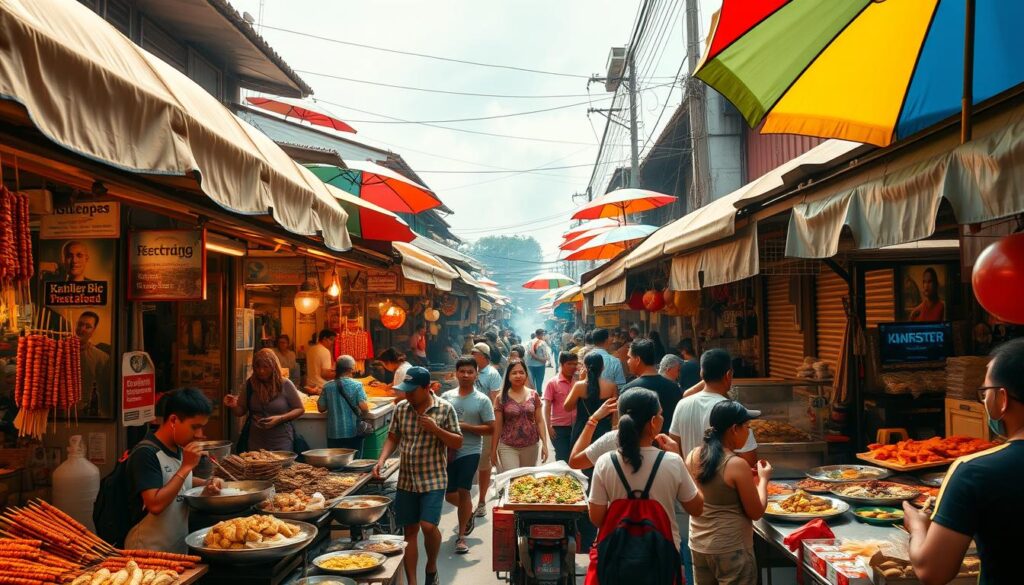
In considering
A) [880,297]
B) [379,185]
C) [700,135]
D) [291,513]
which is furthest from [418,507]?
[700,135]

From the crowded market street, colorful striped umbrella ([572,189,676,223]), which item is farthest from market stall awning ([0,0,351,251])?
colorful striped umbrella ([572,189,676,223])

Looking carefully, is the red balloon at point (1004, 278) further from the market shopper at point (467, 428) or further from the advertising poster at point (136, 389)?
the advertising poster at point (136, 389)

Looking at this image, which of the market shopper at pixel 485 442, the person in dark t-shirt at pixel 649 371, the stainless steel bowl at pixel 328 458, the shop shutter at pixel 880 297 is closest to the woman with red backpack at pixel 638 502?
the person in dark t-shirt at pixel 649 371

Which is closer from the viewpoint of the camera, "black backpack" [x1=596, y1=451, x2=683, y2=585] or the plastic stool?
"black backpack" [x1=596, y1=451, x2=683, y2=585]

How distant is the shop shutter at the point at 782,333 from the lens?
11227 mm

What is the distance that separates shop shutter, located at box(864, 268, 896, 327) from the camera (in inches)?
355

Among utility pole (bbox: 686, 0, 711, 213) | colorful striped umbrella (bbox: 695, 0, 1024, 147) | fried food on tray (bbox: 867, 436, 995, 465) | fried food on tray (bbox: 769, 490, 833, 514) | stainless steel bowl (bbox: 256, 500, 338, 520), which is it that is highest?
utility pole (bbox: 686, 0, 711, 213)

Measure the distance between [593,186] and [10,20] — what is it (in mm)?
65843

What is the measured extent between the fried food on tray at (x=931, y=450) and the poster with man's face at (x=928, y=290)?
2682mm

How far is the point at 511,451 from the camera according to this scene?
875 cm

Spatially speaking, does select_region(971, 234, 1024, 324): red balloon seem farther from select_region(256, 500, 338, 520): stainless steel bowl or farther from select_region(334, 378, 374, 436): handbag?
select_region(334, 378, 374, 436): handbag

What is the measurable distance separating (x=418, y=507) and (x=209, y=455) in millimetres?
1959

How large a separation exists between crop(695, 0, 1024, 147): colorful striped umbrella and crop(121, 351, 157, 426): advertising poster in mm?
5416

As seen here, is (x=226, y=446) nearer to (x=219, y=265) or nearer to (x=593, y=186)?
(x=219, y=265)
